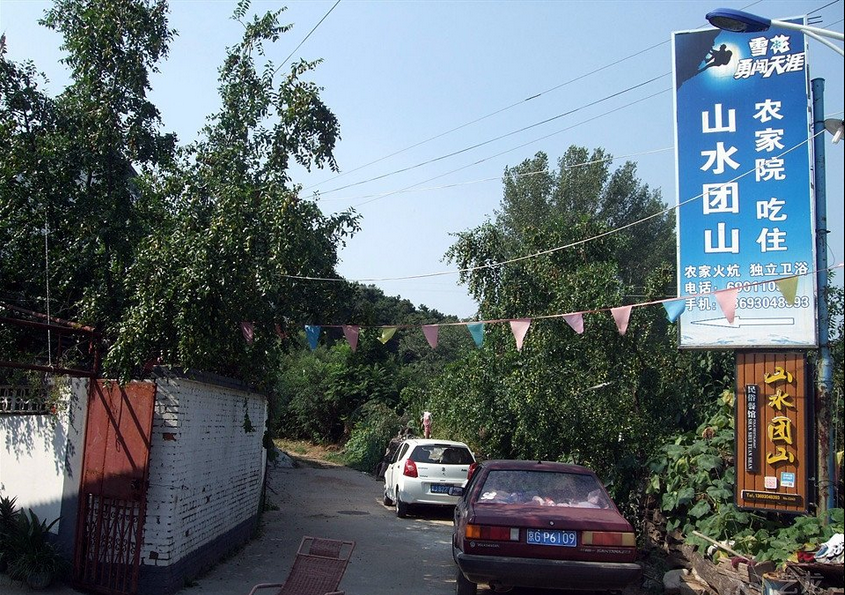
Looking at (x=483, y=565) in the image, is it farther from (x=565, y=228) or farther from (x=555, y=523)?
(x=565, y=228)

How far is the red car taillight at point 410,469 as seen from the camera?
14.5 meters

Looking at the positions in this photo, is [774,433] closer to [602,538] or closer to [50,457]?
[602,538]

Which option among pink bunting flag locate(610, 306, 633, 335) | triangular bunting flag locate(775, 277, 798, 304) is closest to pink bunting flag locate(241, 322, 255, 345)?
pink bunting flag locate(610, 306, 633, 335)

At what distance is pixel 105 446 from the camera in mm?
7820

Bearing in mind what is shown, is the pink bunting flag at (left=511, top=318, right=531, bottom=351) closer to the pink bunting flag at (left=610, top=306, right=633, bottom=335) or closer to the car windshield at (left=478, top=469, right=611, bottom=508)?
the pink bunting flag at (left=610, top=306, right=633, bottom=335)

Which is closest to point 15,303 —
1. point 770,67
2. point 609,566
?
point 609,566

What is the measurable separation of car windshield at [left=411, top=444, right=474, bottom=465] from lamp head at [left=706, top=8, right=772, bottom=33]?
986 centimetres

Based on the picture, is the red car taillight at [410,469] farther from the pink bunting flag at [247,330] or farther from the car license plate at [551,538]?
the car license plate at [551,538]

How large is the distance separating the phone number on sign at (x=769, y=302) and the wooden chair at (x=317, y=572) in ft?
16.5

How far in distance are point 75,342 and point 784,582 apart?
747 cm

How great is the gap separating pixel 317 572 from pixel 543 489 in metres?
2.37

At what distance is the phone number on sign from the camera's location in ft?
28.1

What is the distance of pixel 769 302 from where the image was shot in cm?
880

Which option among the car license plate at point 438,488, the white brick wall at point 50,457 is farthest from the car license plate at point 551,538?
the car license plate at point 438,488
